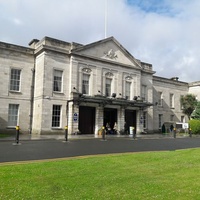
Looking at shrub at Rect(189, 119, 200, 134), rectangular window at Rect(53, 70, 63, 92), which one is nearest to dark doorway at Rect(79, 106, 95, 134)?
rectangular window at Rect(53, 70, 63, 92)

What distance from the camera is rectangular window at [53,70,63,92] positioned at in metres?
26.3

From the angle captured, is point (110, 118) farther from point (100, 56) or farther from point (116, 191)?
point (116, 191)

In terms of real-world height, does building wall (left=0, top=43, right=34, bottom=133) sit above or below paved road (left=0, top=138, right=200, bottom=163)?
above

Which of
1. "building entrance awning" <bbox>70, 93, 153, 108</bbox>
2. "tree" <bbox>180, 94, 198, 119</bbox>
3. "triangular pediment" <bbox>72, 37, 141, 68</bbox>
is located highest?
"triangular pediment" <bbox>72, 37, 141, 68</bbox>

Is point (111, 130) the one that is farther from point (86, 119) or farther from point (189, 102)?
point (189, 102)

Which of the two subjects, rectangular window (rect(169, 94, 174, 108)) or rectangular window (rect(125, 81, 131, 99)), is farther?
rectangular window (rect(169, 94, 174, 108))

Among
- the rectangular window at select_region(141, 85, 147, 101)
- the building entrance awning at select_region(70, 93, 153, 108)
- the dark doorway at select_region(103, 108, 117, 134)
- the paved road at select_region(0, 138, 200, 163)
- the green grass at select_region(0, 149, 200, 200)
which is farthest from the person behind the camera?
the rectangular window at select_region(141, 85, 147, 101)

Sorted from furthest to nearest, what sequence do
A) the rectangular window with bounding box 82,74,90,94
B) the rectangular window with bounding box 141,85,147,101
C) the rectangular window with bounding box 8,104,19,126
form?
the rectangular window with bounding box 141,85,147,101
the rectangular window with bounding box 82,74,90,94
the rectangular window with bounding box 8,104,19,126

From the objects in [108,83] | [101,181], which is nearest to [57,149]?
[101,181]

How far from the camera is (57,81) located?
87.0 feet

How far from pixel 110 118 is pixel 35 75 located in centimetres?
1094

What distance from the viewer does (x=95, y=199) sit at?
15.7 ft

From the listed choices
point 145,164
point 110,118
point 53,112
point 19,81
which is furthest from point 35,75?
point 145,164

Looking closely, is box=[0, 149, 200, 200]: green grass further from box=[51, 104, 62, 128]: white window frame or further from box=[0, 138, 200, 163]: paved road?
box=[51, 104, 62, 128]: white window frame
